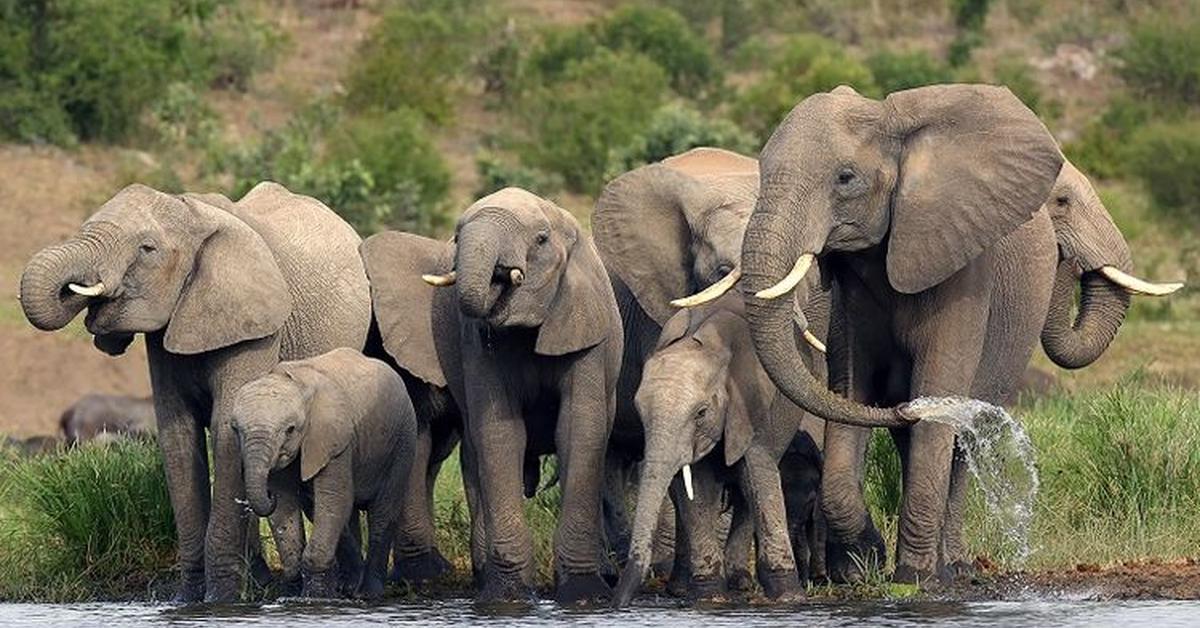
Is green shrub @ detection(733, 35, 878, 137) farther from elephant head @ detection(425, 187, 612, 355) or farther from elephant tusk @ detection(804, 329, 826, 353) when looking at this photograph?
elephant tusk @ detection(804, 329, 826, 353)

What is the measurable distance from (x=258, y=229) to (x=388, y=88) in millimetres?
22534

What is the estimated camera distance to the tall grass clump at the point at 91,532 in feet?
36.5

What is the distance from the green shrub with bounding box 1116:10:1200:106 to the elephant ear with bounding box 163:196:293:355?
2605cm

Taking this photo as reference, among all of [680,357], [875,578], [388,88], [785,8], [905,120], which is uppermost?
[785,8]

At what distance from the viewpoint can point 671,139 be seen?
1113 inches

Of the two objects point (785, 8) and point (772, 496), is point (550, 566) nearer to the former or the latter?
point (772, 496)

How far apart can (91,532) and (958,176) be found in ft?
12.3

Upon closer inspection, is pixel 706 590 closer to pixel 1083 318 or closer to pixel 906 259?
pixel 906 259

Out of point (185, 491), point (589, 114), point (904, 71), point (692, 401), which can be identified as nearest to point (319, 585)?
point (185, 491)

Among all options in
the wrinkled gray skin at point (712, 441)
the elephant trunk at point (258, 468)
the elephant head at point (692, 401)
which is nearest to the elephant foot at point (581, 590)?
the wrinkled gray skin at point (712, 441)

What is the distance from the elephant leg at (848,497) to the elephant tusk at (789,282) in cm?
96

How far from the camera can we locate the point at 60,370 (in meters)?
22.9

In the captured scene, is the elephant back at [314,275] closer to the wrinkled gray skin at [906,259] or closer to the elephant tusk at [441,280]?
the elephant tusk at [441,280]

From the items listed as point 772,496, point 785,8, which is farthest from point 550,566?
point 785,8
